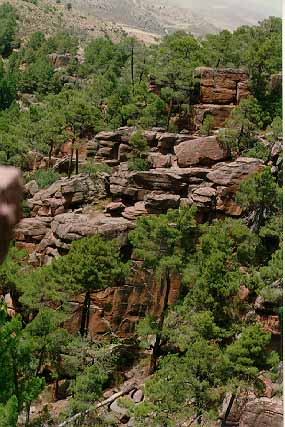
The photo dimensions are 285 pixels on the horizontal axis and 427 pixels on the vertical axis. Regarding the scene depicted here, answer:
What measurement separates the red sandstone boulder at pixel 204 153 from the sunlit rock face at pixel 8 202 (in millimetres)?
31075

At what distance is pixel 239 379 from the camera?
2038 centimetres

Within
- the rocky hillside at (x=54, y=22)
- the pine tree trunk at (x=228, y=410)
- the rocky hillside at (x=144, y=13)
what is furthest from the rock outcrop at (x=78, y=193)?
the rocky hillside at (x=144, y=13)

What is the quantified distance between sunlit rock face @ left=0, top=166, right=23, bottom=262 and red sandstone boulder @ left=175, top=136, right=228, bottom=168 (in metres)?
31.1

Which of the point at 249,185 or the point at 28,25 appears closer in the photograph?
the point at 249,185

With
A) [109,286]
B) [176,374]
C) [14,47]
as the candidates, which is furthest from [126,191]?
[14,47]

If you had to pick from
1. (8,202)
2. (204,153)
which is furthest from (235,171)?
(8,202)

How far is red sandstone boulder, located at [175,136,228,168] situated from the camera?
32469 millimetres

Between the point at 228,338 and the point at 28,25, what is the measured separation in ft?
272

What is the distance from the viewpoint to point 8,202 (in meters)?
1.57

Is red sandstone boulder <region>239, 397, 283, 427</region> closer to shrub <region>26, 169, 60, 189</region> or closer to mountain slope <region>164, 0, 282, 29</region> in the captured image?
mountain slope <region>164, 0, 282, 29</region>


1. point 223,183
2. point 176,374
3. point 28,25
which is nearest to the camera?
point 176,374

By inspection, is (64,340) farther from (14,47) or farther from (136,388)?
(14,47)

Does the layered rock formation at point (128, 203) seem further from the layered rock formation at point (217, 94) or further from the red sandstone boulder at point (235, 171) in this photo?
the layered rock formation at point (217, 94)

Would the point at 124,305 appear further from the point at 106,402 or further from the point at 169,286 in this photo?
the point at 106,402
